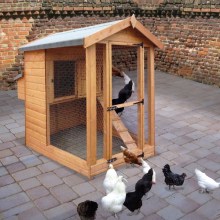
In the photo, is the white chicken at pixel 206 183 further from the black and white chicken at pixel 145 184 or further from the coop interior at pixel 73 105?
the coop interior at pixel 73 105

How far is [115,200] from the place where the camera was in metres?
3.72

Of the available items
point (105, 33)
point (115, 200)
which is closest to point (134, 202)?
point (115, 200)

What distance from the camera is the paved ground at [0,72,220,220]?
4004mm

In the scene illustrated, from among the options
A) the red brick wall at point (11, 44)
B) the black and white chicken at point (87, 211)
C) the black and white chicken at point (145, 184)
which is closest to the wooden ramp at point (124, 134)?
the black and white chicken at point (145, 184)

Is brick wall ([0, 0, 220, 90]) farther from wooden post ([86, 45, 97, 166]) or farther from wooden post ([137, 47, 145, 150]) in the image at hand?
wooden post ([86, 45, 97, 166])

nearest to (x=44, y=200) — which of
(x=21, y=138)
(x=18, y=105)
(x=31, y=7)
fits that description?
(x=21, y=138)

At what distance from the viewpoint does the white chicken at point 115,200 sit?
3.71 meters

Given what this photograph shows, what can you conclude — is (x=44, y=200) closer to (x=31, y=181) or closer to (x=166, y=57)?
(x=31, y=181)

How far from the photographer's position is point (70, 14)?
10.9 meters

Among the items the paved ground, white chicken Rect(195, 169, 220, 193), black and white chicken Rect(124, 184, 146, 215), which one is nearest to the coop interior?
the paved ground

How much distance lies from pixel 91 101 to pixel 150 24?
30.4ft

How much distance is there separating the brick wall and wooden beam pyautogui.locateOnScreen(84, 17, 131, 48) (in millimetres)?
6057

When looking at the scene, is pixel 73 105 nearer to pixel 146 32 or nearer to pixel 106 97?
pixel 106 97

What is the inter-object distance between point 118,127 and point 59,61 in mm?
1697
